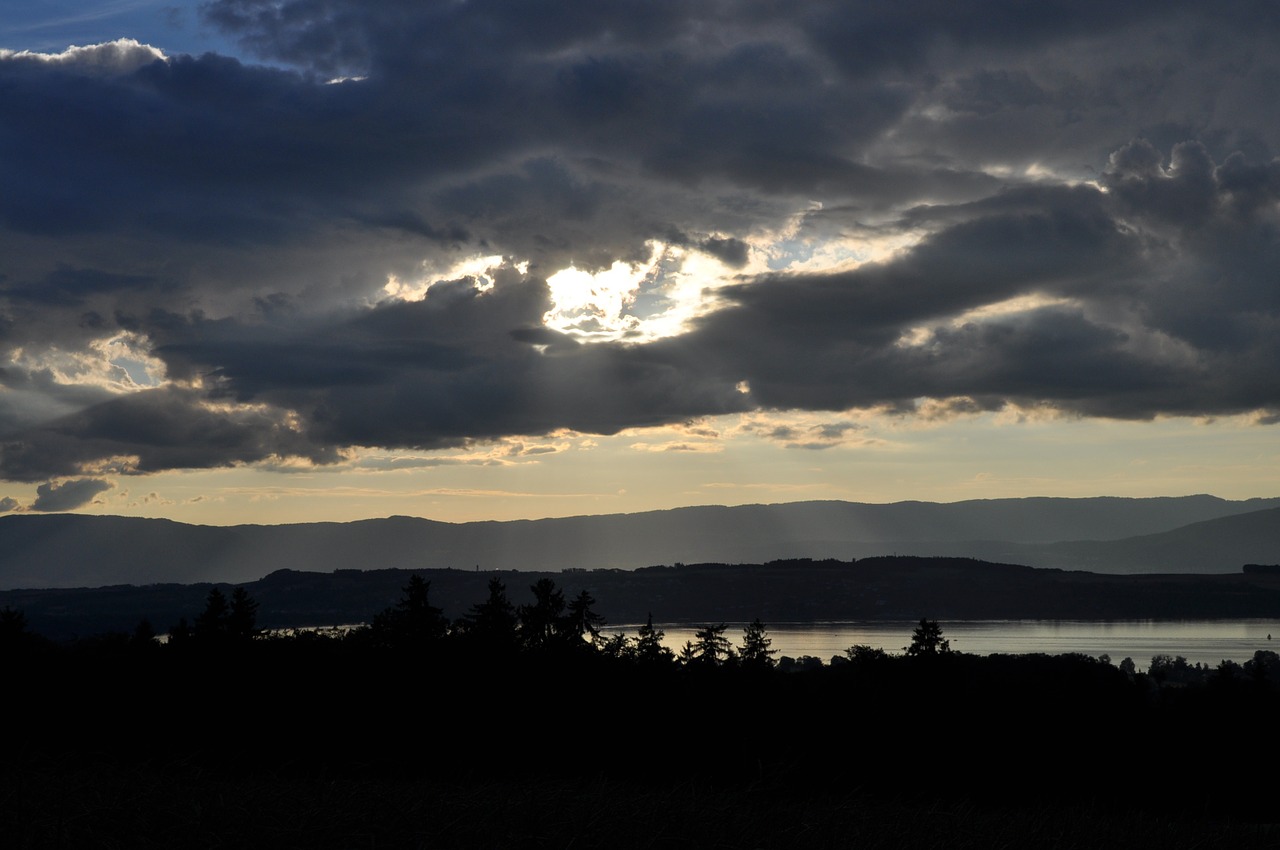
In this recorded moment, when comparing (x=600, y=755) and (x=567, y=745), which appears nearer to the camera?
(x=600, y=755)

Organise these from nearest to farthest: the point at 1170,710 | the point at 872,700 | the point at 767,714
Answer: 1. the point at 767,714
2. the point at 872,700
3. the point at 1170,710

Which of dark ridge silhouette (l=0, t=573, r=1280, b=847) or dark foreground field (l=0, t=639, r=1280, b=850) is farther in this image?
dark ridge silhouette (l=0, t=573, r=1280, b=847)

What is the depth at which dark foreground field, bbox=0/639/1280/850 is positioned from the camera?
9555 millimetres

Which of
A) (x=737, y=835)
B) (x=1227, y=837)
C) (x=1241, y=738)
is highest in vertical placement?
(x=737, y=835)

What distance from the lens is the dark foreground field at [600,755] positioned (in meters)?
9.55

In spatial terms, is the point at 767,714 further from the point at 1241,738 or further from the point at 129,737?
the point at 1241,738

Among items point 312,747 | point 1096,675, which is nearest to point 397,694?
point 312,747

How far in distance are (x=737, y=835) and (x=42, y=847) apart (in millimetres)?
5602

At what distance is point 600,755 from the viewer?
127 ft

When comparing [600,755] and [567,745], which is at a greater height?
[567,745]

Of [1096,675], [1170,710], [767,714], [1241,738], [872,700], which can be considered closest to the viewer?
[767,714]

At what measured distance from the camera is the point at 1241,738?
187ft

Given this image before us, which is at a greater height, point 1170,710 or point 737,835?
point 737,835

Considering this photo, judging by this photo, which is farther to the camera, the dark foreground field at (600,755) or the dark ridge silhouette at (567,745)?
the dark ridge silhouette at (567,745)
